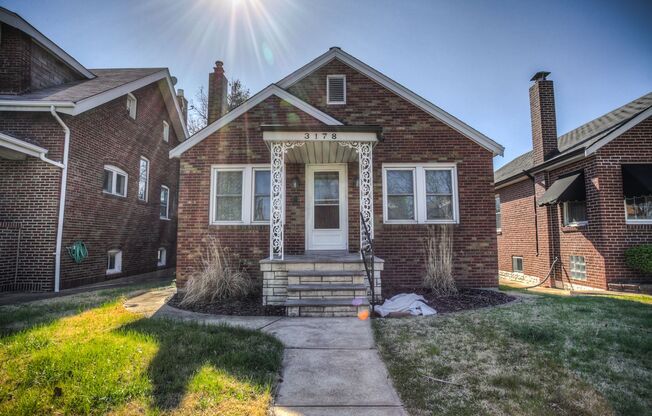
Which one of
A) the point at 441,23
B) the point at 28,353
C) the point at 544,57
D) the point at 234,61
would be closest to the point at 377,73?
the point at 441,23

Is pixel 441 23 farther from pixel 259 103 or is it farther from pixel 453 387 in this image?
pixel 453 387

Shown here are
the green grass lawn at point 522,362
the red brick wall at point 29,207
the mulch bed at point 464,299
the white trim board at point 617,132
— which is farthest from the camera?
the white trim board at point 617,132

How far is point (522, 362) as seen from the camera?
11.1 feet

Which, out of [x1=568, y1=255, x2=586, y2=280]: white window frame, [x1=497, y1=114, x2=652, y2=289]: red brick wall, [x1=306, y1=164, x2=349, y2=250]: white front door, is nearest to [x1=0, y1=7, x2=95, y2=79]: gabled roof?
[x1=306, y1=164, x2=349, y2=250]: white front door

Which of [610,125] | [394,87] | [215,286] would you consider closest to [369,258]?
[215,286]

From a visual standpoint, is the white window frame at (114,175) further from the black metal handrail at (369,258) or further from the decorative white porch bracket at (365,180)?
the black metal handrail at (369,258)

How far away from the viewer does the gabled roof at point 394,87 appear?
8.21 meters

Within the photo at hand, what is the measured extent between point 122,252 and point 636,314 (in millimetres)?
12791

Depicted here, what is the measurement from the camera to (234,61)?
10906mm

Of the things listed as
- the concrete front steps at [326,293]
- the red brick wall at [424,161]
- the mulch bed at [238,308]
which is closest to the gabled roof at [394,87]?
the red brick wall at [424,161]

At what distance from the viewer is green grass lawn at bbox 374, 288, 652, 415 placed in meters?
2.62

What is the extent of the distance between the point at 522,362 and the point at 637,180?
787 cm

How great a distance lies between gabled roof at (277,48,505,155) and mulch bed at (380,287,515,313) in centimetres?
350

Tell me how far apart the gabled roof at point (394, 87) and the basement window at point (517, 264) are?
6467 mm
